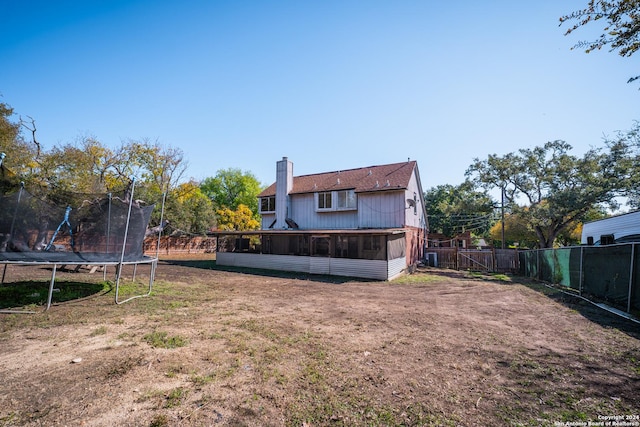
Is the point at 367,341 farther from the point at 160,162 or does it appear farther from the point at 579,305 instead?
the point at 160,162

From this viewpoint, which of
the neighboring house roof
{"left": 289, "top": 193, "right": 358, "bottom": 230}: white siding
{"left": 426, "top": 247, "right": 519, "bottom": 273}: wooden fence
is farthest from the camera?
{"left": 289, "top": 193, "right": 358, "bottom": 230}: white siding

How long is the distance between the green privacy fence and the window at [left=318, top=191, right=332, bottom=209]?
47.3 ft

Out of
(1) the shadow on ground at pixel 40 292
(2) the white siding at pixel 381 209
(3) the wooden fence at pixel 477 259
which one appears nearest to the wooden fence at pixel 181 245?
(1) the shadow on ground at pixel 40 292

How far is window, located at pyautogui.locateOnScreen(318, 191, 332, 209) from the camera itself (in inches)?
901

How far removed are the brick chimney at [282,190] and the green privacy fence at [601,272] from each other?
1813 cm

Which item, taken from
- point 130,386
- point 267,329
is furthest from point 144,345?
point 267,329

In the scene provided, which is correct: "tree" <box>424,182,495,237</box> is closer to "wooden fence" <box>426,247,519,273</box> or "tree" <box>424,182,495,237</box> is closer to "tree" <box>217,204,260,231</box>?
"wooden fence" <box>426,247,519,273</box>

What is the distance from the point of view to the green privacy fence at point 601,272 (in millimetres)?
7797

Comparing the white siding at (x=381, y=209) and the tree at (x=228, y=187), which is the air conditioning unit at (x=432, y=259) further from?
the tree at (x=228, y=187)

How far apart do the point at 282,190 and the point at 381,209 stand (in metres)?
8.86

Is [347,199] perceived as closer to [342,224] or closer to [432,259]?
[342,224]

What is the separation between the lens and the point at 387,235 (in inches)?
611

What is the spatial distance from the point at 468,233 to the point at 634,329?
2793 centimetres

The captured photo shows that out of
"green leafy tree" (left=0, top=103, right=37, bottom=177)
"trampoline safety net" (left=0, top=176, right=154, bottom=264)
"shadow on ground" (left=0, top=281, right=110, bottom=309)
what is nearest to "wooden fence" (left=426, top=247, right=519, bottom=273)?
"trampoline safety net" (left=0, top=176, right=154, bottom=264)
